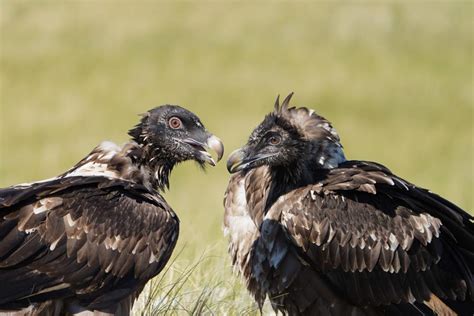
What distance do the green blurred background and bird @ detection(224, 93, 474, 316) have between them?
11960 mm

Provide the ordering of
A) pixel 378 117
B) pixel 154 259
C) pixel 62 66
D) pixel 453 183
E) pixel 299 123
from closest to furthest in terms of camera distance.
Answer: pixel 154 259 < pixel 299 123 < pixel 453 183 < pixel 378 117 < pixel 62 66

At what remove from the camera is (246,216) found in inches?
308

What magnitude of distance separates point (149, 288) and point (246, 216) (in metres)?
0.92

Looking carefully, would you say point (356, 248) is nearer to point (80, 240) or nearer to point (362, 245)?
point (362, 245)

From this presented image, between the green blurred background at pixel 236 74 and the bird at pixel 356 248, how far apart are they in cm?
1196

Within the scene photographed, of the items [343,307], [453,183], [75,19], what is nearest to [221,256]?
[343,307]

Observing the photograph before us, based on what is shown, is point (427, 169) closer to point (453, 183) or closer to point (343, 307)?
point (453, 183)

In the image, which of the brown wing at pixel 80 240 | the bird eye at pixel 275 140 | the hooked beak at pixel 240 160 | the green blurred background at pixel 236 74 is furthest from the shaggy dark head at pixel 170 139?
the green blurred background at pixel 236 74

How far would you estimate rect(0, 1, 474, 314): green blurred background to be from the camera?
24.4 meters

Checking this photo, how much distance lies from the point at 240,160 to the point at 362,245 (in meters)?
1.13

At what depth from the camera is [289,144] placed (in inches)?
308

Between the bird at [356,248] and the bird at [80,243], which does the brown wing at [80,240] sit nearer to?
the bird at [80,243]

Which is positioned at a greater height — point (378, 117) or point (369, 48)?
point (369, 48)

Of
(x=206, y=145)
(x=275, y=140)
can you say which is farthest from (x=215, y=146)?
(x=275, y=140)
